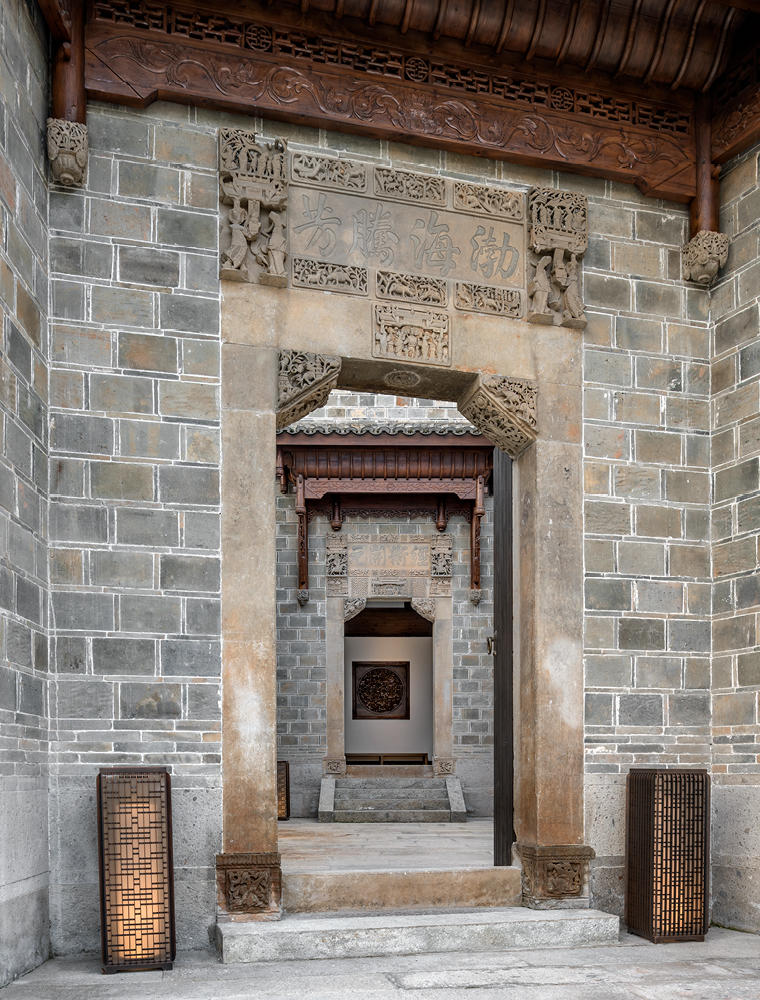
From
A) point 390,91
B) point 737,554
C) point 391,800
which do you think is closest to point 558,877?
point 737,554

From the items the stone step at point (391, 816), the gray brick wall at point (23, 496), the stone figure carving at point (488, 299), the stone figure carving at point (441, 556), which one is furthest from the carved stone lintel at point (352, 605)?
the gray brick wall at point (23, 496)

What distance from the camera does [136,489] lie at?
439 cm

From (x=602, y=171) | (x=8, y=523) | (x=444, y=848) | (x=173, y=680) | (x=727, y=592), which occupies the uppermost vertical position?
(x=602, y=171)

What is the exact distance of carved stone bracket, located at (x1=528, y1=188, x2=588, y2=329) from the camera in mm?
5055

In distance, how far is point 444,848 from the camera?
277 inches

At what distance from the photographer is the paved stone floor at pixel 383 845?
5.98 metres

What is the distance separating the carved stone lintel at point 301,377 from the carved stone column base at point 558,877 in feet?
7.75

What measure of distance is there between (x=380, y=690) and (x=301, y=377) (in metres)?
8.86

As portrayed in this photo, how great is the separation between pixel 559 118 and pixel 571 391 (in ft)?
4.59

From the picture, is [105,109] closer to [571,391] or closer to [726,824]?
[571,391]

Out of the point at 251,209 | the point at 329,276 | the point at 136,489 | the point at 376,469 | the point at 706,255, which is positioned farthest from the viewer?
the point at 376,469

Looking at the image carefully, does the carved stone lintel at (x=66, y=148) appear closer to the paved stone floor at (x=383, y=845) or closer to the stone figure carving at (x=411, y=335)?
the stone figure carving at (x=411, y=335)

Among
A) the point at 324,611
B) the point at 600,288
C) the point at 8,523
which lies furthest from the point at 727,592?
the point at 324,611

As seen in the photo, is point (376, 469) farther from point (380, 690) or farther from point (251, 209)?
point (251, 209)
